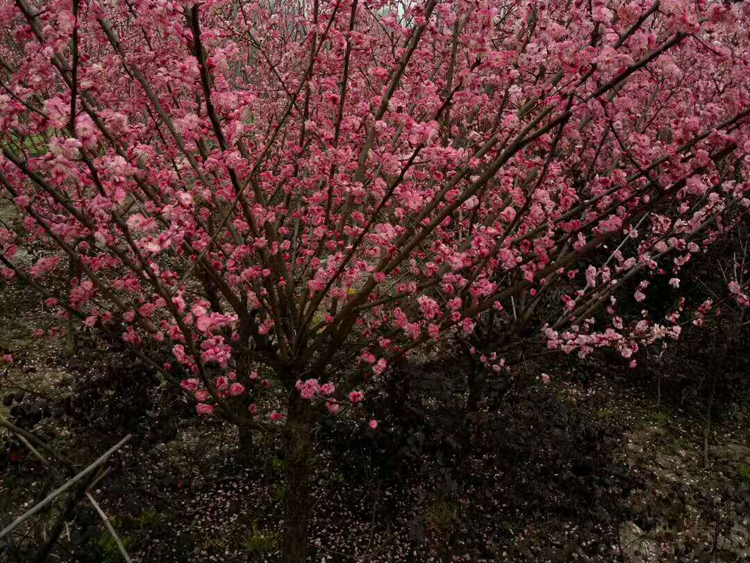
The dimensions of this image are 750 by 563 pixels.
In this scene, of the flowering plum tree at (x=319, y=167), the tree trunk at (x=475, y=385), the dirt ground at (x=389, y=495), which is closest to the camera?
the flowering plum tree at (x=319, y=167)

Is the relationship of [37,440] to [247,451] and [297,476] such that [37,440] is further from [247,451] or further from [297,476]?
[247,451]

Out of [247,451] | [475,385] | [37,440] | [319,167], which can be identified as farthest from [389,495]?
[37,440]

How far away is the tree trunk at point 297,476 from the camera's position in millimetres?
3613

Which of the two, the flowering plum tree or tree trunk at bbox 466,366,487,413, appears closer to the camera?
the flowering plum tree

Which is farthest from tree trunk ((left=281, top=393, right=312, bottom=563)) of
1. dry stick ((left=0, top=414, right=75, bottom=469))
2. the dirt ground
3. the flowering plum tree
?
dry stick ((left=0, top=414, right=75, bottom=469))

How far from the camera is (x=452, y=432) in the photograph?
4.64 metres

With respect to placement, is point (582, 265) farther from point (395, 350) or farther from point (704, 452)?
point (395, 350)

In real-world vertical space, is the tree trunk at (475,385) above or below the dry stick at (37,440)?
above

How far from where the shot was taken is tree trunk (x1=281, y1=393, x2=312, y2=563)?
11.9 ft

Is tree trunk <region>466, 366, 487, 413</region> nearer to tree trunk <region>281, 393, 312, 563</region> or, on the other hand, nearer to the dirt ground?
the dirt ground

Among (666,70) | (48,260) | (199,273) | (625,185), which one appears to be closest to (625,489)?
(625,185)

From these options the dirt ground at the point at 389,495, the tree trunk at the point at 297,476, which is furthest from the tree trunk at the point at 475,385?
the tree trunk at the point at 297,476

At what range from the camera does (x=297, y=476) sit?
Answer: 3723 millimetres

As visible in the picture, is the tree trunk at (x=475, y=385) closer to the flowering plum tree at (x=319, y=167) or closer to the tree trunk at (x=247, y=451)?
the flowering plum tree at (x=319, y=167)
